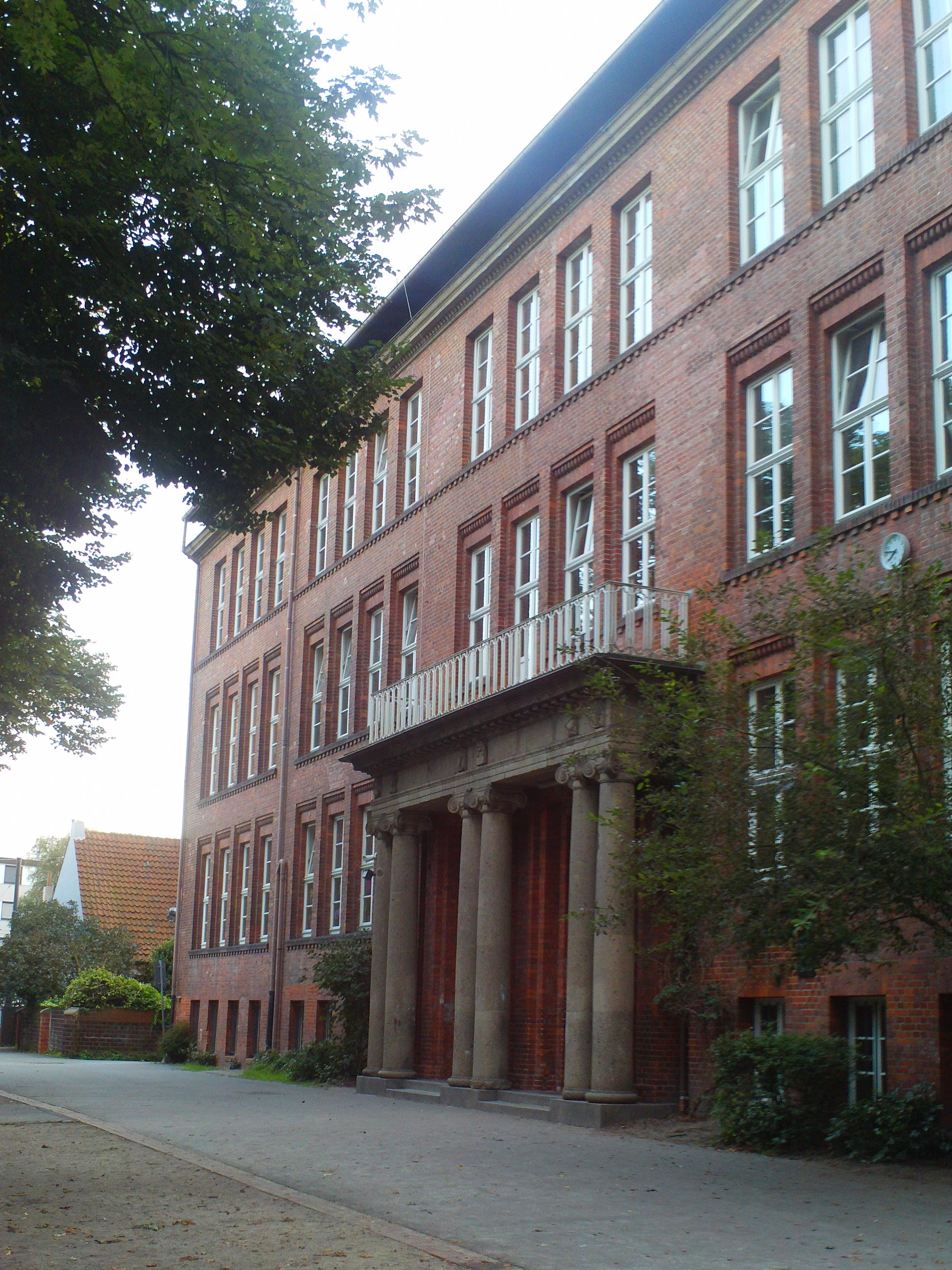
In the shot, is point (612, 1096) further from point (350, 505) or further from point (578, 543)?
point (350, 505)

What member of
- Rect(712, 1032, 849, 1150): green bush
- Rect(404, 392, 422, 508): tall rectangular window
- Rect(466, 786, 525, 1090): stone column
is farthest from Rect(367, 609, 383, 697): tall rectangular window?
Rect(712, 1032, 849, 1150): green bush

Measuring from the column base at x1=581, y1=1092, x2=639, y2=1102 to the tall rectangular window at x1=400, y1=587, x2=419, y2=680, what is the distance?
12166 millimetres

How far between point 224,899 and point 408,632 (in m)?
12.7

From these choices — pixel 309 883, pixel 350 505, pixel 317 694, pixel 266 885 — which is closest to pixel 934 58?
pixel 350 505

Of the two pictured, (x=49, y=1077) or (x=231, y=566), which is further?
(x=231, y=566)

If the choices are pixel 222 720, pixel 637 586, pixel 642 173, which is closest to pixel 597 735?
pixel 637 586

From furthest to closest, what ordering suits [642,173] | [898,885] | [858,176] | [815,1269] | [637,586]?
1. [642,173]
2. [637,586]
3. [858,176]
4. [898,885]
5. [815,1269]

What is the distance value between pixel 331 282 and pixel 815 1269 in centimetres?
1058

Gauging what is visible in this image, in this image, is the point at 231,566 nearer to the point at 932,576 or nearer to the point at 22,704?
the point at 22,704

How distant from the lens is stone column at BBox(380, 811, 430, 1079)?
925 inches

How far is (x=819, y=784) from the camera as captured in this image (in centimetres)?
1133

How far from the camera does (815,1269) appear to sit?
322 inches

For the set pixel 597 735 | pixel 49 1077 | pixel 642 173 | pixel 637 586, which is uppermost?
pixel 642 173

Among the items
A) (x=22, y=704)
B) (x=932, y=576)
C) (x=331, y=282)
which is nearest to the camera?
(x=932, y=576)
